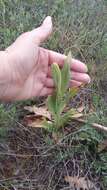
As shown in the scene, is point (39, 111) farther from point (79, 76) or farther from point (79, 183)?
point (79, 183)

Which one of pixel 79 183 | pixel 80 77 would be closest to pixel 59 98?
pixel 80 77

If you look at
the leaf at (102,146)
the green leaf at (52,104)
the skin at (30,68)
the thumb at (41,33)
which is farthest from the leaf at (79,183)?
the thumb at (41,33)

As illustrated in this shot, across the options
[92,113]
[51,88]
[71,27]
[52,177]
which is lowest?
[52,177]

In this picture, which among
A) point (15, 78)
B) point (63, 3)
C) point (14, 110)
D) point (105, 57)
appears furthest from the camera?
point (63, 3)

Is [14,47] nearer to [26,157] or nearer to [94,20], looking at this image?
[26,157]

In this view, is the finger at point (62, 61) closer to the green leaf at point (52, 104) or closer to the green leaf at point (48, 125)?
the green leaf at point (52, 104)

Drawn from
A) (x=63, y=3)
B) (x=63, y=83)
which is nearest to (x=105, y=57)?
(x=63, y=3)

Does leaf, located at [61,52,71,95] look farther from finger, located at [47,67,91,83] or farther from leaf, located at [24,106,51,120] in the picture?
leaf, located at [24,106,51,120]
